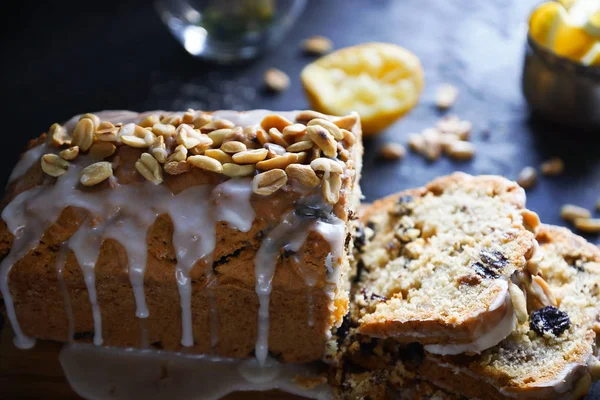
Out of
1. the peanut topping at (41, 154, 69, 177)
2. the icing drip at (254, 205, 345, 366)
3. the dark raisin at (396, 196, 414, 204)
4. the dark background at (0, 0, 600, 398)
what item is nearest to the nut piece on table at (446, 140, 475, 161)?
the dark background at (0, 0, 600, 398)

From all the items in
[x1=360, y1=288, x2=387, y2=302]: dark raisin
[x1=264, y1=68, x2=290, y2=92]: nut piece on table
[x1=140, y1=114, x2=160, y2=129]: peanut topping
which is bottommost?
[x1=264, y1=68, x2=290, y2=92]: nut piece on table

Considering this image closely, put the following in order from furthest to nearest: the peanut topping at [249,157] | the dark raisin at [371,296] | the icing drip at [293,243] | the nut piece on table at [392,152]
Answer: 1. the nut piece on table at [392,152]
2. the dark raisin at [371,296]
3. the peanut topping at [249,157]
4. the icing drip at [293,243]

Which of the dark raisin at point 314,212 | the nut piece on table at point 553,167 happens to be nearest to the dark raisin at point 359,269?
the dark raisin at point 314,212

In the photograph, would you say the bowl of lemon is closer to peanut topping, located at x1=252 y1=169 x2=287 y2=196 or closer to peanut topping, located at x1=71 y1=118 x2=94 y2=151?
peanut topping, located at x1=252 y1=169 x2=287 y2=196

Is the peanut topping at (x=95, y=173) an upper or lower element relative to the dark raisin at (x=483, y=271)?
lower

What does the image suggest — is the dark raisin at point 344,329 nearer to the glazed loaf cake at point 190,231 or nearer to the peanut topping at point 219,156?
the glazed loaf cake at point 190,231

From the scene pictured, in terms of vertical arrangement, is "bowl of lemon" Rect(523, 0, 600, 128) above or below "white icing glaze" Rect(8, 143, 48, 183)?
above
